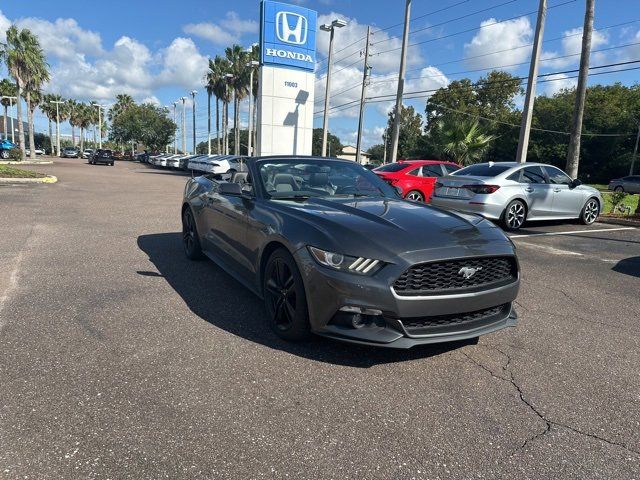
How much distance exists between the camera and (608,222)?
11797mm

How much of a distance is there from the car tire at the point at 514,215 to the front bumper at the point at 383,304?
6691 mm

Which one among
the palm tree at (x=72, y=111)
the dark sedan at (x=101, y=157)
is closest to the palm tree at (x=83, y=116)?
the palm tree at (x=72, y=111)

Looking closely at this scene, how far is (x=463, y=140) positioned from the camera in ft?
72.3

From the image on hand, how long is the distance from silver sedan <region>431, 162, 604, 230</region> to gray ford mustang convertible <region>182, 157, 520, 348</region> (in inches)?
214

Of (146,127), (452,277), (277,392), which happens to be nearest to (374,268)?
(452,277)

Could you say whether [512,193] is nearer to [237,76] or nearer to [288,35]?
[288,35]

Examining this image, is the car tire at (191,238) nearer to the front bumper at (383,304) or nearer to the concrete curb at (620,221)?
→ the front bumper at (383,304)

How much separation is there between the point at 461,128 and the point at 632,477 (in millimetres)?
21303

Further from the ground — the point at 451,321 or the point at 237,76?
the point at 237,76

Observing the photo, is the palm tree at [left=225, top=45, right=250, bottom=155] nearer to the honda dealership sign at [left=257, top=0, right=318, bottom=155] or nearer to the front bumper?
the honda dealership sign at [left=257, top=0, right=318, bottom=155]

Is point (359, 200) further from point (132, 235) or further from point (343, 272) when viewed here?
point (132, 235)

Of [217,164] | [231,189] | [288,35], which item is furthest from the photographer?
[217,164]

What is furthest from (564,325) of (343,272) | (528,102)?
(528,102)

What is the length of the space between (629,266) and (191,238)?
6390 millimetres
